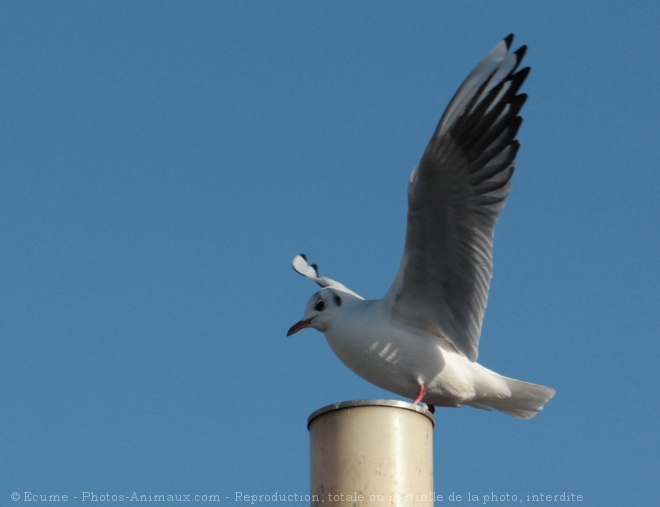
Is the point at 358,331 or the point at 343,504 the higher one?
the point at 358,331

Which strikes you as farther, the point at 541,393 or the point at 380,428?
the point at 541,393

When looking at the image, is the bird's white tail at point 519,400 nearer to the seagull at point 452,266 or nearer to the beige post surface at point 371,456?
the seagull at point 452,266

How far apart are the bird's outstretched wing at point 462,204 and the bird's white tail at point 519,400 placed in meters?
0.29

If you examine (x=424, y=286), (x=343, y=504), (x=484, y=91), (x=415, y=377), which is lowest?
(x=343, y=504)

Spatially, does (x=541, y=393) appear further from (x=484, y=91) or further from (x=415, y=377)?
(x=484, y=91)

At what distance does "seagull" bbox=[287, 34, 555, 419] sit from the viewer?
23.7 feet

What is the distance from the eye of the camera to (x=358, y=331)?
24.1 ft

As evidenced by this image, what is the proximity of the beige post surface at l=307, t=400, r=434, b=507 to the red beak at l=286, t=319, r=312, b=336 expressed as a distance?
112 inches

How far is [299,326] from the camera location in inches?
314

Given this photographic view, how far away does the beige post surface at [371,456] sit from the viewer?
15.7ft

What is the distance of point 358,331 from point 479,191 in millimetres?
1109

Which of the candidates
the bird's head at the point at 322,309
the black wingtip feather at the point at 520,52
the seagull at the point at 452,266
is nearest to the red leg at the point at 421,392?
the seagull at the point at 452,266

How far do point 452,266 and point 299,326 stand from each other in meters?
1.19

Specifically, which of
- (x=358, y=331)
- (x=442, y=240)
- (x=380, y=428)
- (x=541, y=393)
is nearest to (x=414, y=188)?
(x=442, y=240)
